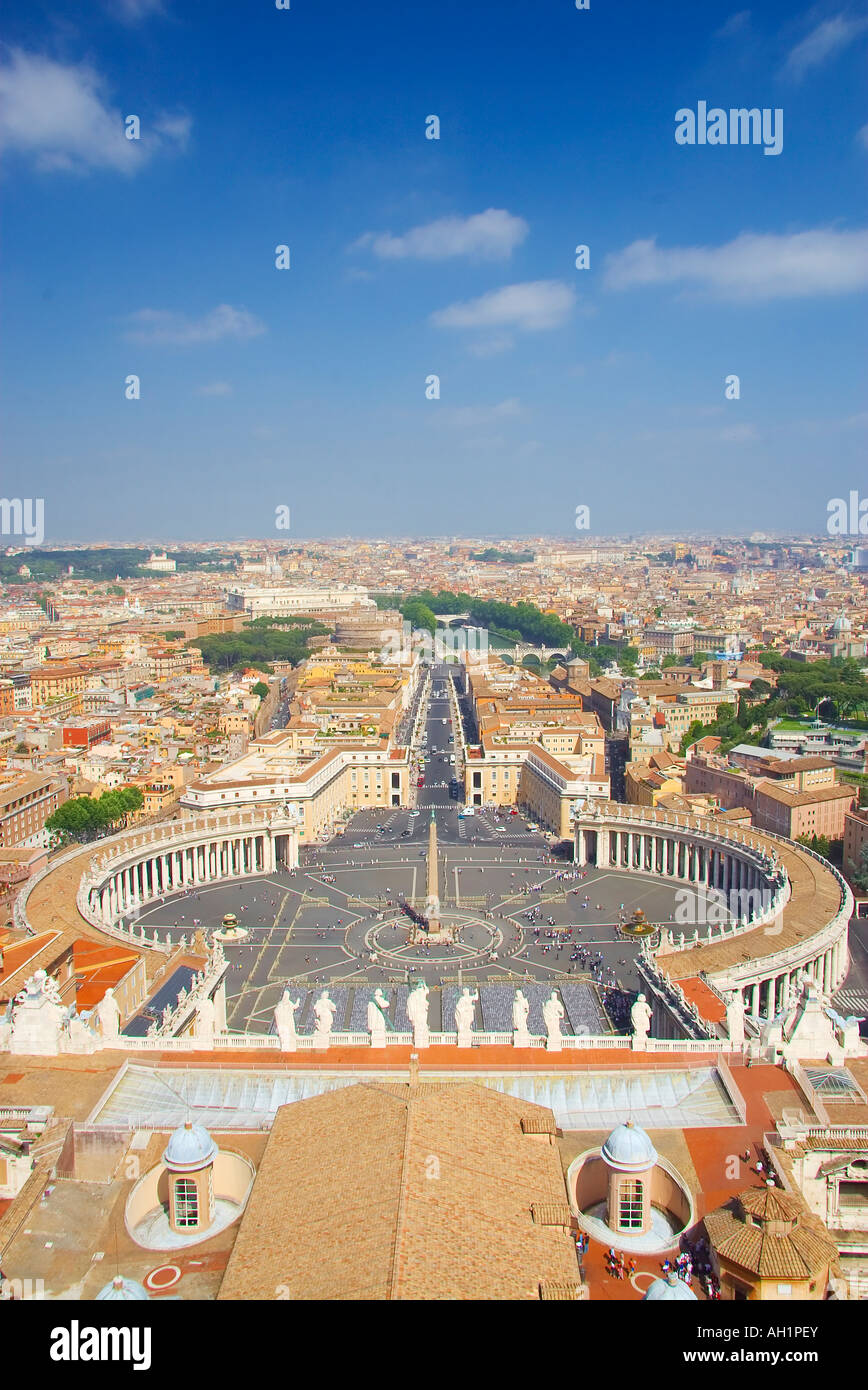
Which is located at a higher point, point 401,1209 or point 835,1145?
point 401,1209

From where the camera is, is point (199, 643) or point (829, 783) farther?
point (199, 643)

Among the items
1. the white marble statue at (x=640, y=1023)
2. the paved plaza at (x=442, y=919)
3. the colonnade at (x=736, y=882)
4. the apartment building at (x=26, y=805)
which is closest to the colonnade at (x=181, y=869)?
the paved plaza at (x=442, y=919)

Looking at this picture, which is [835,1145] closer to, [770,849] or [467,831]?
[770,849]

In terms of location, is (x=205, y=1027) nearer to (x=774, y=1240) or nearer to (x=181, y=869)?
(x=774, y=1240)

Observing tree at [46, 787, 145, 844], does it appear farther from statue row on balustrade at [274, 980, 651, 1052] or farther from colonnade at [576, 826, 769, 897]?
statue row on balustrade at [274, 980, 651, 1052]

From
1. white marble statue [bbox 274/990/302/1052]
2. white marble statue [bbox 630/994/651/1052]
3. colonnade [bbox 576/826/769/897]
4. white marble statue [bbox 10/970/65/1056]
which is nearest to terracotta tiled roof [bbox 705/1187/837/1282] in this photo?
white marble statue [bbox 630/994/651/1052]

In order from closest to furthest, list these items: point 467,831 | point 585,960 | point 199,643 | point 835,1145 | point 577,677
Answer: point 835,1145 < point 585,960 < point 467,831 < point 577,677 < point 199,643
